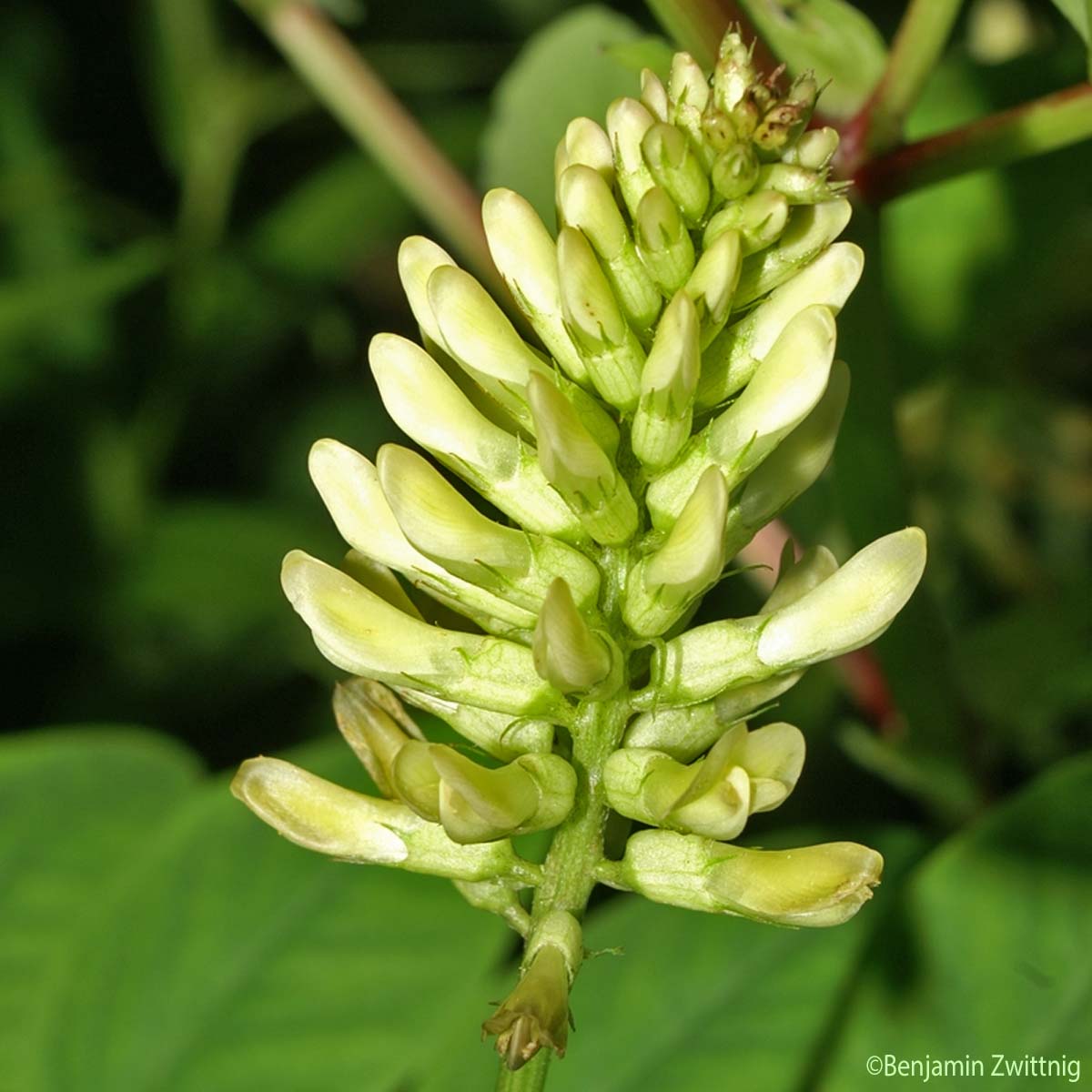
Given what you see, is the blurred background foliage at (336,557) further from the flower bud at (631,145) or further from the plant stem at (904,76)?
the flower bud at (631,145)

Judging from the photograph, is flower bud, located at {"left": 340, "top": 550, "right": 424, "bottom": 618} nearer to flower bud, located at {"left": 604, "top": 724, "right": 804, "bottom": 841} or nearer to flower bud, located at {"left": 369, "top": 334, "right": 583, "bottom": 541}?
flower bud, located at {"left": 369, "top": 334, "right": 583, "bottom": 541}

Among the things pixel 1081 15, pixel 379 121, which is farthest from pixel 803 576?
pixel 379 121

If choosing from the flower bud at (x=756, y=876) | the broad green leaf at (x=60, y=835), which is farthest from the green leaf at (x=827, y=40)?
the broad green leaf at (x=60, y=835)

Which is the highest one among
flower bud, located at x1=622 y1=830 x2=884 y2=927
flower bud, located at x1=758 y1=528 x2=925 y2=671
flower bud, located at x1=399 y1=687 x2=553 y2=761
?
flower bud, located at x1=399 y1=687 x2=553 y2=761

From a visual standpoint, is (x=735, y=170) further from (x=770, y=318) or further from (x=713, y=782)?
(x=713, y=782)

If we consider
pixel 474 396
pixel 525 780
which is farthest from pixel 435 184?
pixel 525 780

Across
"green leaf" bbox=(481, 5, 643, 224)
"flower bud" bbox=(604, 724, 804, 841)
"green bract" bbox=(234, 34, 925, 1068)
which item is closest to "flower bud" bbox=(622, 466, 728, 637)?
"green bract" bbox=(234, 34, 925, 1068)
